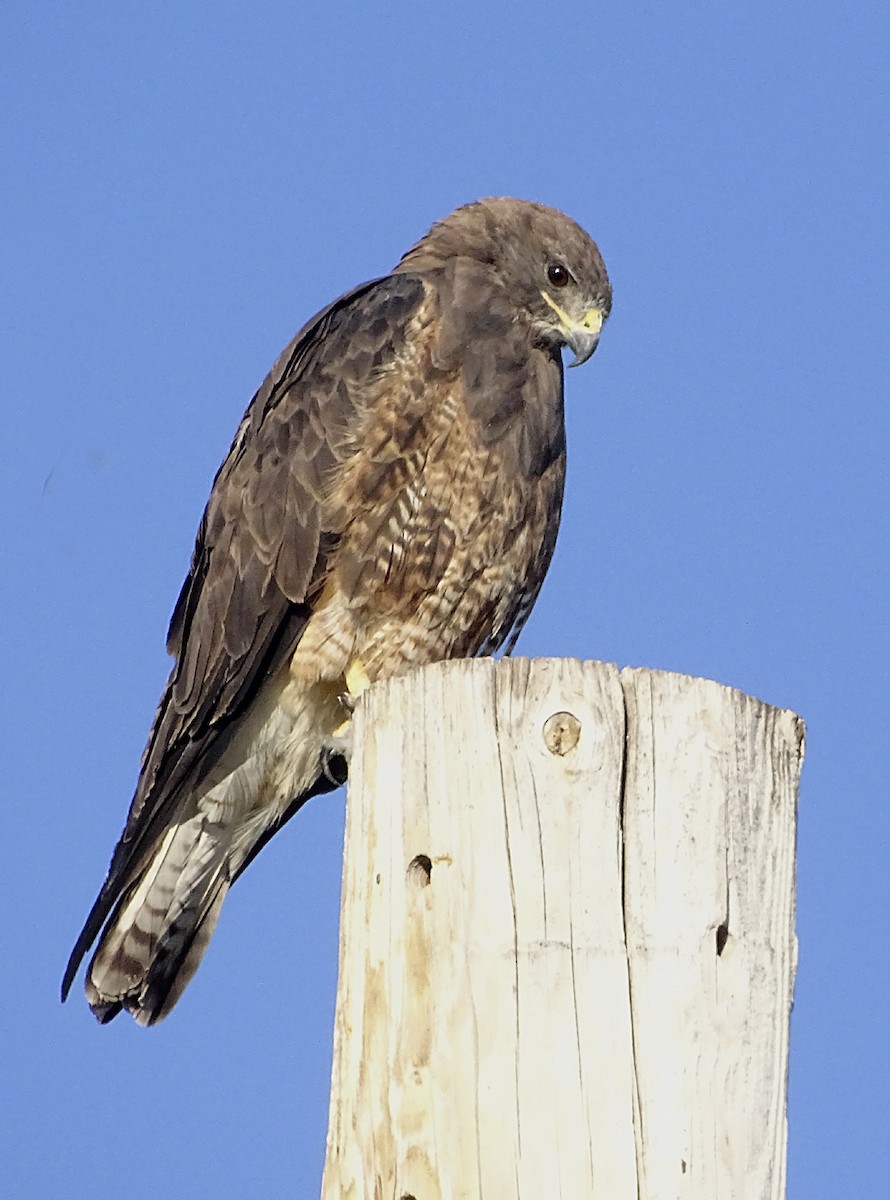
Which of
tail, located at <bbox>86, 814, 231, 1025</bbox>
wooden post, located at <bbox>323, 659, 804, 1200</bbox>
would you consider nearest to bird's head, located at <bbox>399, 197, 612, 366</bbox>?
tail, located at <bbox>86, 814, 231, 1025</bbox>

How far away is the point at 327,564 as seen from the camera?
4.75 meters

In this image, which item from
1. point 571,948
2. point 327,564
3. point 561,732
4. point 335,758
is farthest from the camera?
point 335,758

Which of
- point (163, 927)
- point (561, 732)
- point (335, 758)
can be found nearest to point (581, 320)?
point (335, 758)

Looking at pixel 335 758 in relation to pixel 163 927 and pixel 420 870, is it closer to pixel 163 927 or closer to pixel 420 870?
pixel 163 927

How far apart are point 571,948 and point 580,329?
121 inches

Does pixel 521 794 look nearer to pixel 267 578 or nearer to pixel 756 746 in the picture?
pixel 756 746

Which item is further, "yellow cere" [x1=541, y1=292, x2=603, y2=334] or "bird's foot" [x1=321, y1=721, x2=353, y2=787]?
"yellow cere" [x1=541, y1=292, x2=603, y2=334]

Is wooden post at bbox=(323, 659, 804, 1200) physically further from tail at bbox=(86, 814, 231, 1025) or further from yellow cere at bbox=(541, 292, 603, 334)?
yellow cere at bbox=(541, 292, 603, 334)

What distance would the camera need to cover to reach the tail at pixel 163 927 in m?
4.64

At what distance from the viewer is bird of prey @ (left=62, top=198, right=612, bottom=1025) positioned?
4.70 meters

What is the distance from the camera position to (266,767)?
5.05m

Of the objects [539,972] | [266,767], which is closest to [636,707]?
[539,972]

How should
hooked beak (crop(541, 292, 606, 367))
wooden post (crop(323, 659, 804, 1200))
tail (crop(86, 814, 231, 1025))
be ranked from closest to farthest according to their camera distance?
1. wooden post (crop(323, 659, 804, 1200))
2. tail (crop(86, 814, 231, 1025))
3. hooked beak (crop(541, 292, 606, 367))

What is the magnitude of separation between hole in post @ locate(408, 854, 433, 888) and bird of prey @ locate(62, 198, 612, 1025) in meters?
2.02
